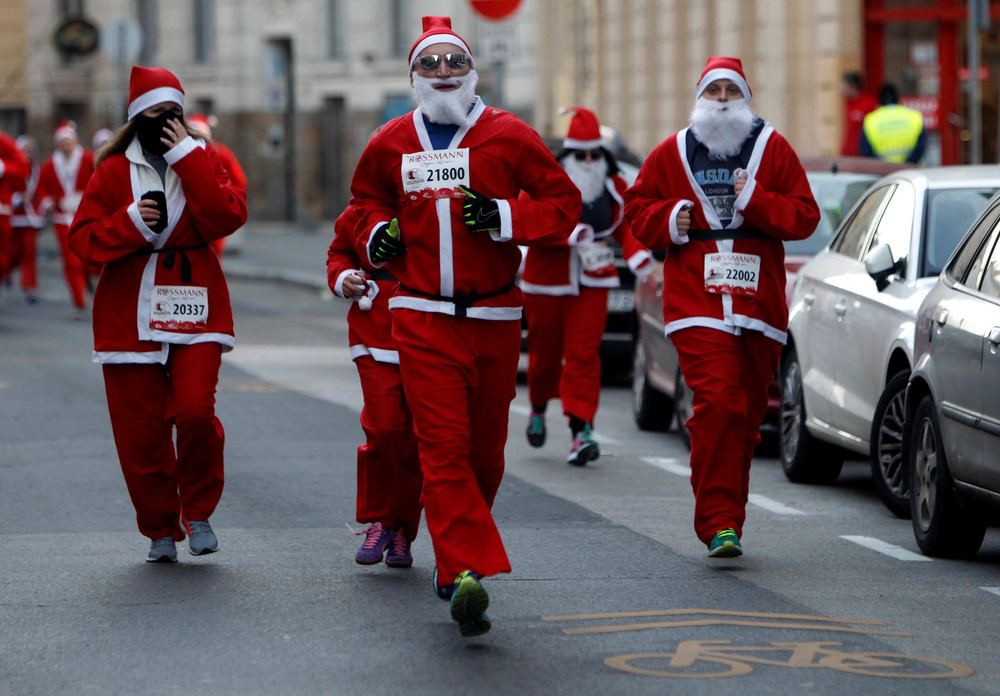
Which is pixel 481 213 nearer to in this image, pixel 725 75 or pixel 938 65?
pixel 725 75

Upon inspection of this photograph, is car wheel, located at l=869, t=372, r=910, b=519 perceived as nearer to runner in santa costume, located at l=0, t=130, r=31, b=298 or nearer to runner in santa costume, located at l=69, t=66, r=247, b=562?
runner in santa costume, located at l=69, t=66, r=247, b=562

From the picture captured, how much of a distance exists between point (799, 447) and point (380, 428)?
3417 mm

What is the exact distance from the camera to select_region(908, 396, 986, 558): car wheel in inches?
303

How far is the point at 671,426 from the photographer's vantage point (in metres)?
12.8

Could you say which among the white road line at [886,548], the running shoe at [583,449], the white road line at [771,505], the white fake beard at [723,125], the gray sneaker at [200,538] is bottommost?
the white road line at [771,505]

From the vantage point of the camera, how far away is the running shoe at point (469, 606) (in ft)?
19.3

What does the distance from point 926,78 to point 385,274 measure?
56.9 ft

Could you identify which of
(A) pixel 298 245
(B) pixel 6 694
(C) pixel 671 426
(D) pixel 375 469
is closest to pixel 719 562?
(D) pixel 375 469

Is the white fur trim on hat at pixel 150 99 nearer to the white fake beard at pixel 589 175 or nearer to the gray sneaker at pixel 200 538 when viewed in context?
the gray sneaker at pixel 200 538

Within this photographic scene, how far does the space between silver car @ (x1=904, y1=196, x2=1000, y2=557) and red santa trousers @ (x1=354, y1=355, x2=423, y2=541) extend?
6.75ft

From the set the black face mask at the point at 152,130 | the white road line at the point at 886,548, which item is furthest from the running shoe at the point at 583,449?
the black face mask at the point at 152,130

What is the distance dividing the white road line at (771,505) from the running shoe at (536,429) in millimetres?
1852

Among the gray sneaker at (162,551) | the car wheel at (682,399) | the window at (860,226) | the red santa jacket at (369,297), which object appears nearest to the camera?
the red santa jacket at (369,297)

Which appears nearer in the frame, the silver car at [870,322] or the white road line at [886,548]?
the white road line at [886,548]
